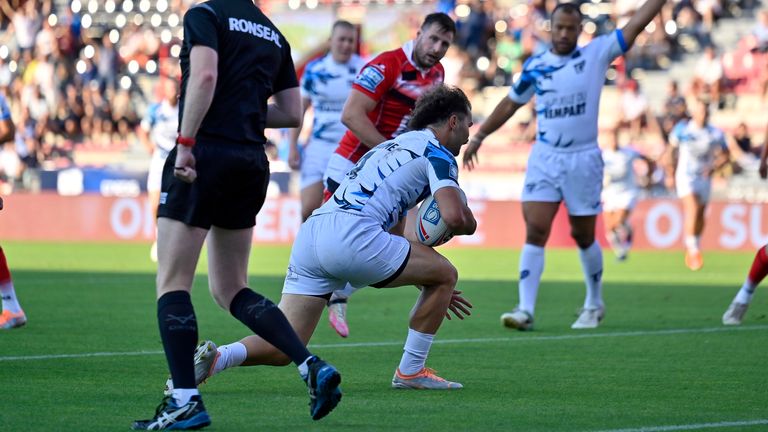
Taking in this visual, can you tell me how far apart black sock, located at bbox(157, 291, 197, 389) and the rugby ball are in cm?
161

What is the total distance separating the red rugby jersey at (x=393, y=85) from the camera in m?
9.62

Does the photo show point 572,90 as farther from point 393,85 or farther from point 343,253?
point 343,253

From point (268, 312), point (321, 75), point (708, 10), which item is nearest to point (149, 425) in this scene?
point (268, 312)

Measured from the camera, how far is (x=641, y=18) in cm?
1009

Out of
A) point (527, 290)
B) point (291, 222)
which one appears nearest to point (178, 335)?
point (527, 290)

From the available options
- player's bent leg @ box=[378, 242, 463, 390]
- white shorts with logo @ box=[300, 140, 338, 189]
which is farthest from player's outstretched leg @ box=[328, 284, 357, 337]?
player's bent leg @ box=[378, 242, 463, 390]

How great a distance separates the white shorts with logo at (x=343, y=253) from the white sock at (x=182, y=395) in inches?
49.0

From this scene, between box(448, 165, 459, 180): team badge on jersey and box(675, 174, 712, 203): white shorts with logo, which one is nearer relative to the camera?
box(448, 165, 459, 180): team badge on jersey

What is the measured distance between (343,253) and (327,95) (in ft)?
22.6

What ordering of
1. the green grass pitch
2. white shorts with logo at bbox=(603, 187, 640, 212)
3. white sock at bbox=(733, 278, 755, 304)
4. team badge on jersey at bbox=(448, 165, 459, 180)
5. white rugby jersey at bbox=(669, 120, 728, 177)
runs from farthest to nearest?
white shorts with logo at bbox=(603, 187, 640, 212)
white rugby jersey at bbox=(669, 120, 728, 177)
white sock at bbox=(733, 278, 755, 304)
team badge on jersey at bbox=(448, 165, 459, 180)
the green grass pitch

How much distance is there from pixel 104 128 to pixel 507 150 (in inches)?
442

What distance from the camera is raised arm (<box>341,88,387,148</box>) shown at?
948 cm

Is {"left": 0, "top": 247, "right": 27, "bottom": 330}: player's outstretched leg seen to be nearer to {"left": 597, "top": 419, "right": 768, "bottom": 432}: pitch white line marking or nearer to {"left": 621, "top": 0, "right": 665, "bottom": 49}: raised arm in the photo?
{"left": 621, "top": 0, "right": 665, "bottom": 49}: raised arm

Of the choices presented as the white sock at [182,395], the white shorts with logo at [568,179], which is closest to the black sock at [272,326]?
the white sock at [182,395]
